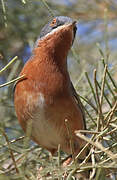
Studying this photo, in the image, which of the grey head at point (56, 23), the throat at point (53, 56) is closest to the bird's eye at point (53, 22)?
the grey head at point (56, 23)

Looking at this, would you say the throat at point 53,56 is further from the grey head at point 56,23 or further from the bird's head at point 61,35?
the grey head at point 56,23

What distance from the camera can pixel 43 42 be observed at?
4375 millimetres

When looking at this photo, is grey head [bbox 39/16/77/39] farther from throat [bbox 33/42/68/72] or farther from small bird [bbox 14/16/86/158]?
throat [bbox 33/42/68/72]

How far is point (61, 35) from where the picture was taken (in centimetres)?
419

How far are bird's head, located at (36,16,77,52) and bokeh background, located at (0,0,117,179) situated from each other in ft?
0.87

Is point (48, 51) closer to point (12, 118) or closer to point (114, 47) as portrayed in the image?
point (12, 118)

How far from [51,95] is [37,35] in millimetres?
1678

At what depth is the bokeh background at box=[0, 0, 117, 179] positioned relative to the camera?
15.2 feet

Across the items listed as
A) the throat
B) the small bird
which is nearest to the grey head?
the small bird

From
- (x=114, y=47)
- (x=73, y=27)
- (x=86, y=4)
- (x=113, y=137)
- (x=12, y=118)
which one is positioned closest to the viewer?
(x=113, y=137)

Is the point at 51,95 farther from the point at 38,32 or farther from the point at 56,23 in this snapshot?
the point at 38,32

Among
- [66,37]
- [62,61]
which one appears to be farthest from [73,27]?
[62,61]

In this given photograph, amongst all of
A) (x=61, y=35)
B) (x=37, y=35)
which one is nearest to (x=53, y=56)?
(x=61, y=35)

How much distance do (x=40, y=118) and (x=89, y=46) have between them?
2684 millimetres
